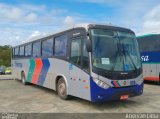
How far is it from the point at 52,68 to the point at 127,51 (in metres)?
4.15

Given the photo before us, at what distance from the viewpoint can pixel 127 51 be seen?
31.1ft

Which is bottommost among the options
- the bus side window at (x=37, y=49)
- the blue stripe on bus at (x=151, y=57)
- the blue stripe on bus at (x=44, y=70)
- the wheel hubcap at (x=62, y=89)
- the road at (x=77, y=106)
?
the road at (x=77, y=106)

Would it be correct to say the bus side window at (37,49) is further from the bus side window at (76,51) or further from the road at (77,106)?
the bus side window at (76,51)

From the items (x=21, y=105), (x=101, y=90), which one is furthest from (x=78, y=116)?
(x=21, y=105)

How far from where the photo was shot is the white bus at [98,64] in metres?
8.74

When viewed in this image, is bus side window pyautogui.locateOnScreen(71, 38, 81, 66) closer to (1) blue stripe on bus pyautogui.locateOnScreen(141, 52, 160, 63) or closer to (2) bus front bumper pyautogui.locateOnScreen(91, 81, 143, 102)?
(2) bus front bumper pyautogui.locateOnScreen(91, 81, 143, 102)

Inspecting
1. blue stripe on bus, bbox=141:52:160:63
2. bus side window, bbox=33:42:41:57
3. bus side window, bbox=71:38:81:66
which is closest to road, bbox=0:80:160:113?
bus side window, bbox=71:38:81:66

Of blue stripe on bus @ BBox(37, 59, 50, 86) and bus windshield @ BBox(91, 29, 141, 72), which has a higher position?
bus windshield @ BBox(91, 29, 141, 72)

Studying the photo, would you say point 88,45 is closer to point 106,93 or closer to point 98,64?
point 98,64

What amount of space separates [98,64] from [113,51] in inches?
30.6

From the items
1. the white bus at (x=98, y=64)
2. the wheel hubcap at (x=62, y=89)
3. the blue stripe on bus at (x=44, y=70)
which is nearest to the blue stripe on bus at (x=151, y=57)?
the white bus at (x=98, y=64)

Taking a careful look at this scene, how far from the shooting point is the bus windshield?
348 inches

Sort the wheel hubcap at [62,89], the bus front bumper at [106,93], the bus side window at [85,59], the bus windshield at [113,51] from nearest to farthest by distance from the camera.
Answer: the bus front bumper at [106,93] < the bus windshield at [113,51] < the bus side window at [85,59] < the wheel hubcap at [62,89]

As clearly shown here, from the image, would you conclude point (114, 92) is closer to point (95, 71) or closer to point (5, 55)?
point (95, 71)
